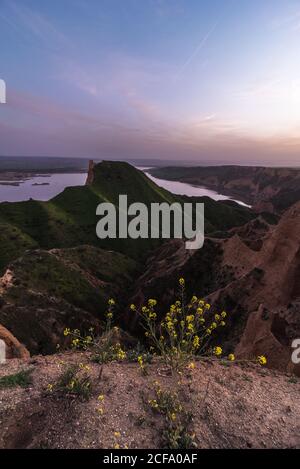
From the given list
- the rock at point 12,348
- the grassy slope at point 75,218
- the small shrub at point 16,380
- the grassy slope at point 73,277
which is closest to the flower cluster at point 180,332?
the small shrub at point 16,380

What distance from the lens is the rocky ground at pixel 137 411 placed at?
240 inches

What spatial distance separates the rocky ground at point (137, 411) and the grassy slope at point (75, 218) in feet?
177

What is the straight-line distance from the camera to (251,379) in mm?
9148

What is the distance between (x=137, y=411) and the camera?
22.7ft

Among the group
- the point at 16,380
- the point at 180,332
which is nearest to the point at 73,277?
the point at 180,332

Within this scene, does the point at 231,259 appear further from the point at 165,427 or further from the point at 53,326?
the point at 165,427

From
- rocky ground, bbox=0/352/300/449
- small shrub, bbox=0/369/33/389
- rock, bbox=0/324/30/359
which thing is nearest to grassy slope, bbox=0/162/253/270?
rock, bbox=0/324/30/359

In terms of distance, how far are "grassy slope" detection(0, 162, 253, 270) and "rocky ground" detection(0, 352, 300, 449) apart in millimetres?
53877

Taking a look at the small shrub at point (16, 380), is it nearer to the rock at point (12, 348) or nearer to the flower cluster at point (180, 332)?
the flower cluster at point (180, 332)

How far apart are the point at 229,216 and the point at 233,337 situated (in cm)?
10389

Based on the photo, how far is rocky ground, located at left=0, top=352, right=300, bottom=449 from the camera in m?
6.09

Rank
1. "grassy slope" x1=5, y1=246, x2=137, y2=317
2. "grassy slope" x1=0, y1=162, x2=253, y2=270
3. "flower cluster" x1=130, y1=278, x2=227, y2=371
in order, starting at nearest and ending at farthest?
"flower cluster" x1=130, y1=278, x2=227, y2=371
"grassy slope" x1=5, y1=246, x2=137, y2=317
"grassy slope" x1=0, y1=162, x2=253, y2=270

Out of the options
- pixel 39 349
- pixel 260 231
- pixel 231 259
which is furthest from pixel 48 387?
pixel 260 231

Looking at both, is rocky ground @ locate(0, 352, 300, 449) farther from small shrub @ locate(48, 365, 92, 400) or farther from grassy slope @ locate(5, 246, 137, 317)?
grassy slope @ locate(5, 246, 137, 317)
